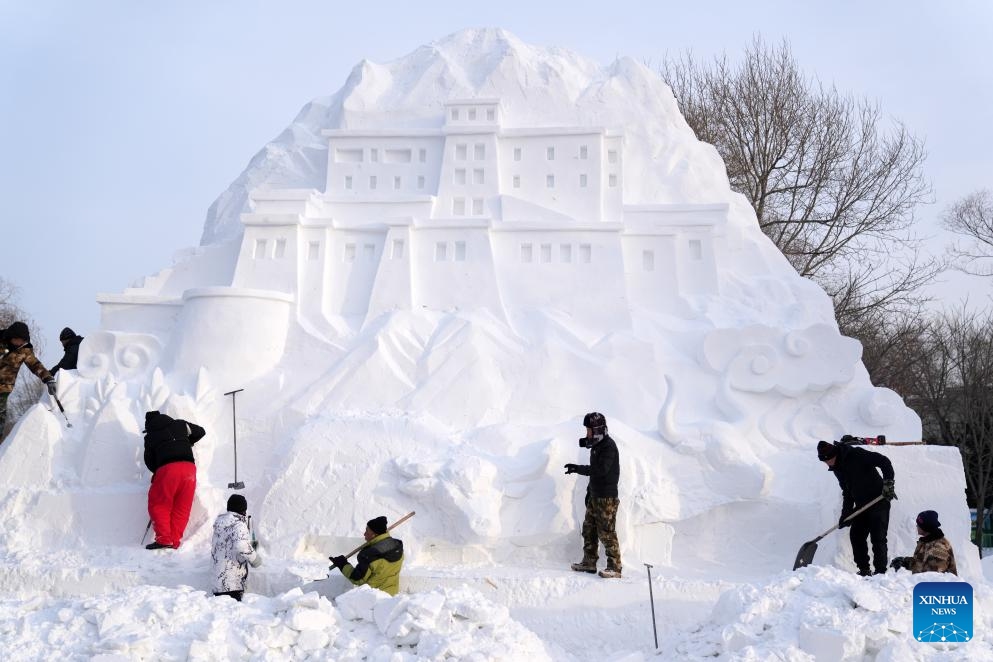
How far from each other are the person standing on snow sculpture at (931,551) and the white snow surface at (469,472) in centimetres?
26

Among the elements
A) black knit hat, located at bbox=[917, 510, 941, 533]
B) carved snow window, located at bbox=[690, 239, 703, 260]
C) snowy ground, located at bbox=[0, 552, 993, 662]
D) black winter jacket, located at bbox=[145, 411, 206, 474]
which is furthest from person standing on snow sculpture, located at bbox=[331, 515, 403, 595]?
carved snow window, located at bbox=[690, 239, 703, 260]

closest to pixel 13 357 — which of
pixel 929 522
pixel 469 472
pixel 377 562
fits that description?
pixel 469 472

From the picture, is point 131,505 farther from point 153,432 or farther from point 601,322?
point 601,322

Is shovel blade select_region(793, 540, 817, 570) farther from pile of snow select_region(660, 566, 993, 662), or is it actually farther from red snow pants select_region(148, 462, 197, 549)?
red snow pants select_region(148, 462, 197, 549)

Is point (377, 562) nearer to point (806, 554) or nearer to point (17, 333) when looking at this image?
point (806, 554)

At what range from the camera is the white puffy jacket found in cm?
793

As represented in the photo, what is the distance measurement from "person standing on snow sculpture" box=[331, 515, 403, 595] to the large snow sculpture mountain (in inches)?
60.2

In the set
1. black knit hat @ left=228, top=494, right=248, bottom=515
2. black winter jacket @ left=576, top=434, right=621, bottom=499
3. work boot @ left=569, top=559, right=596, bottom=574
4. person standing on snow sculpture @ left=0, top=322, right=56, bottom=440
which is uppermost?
person standing on snow sculpture @ left=0, top=322, right=56, bottom=440

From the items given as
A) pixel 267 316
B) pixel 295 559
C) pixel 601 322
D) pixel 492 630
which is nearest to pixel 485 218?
pixel 601 322

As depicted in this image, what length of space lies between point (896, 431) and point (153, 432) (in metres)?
7.86

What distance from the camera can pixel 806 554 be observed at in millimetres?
9008

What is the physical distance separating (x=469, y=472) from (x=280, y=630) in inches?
123

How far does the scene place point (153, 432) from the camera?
9.77 m

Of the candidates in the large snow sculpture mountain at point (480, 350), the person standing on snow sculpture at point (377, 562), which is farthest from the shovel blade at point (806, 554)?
the person standing on snow sculpture at point (377, 562)
